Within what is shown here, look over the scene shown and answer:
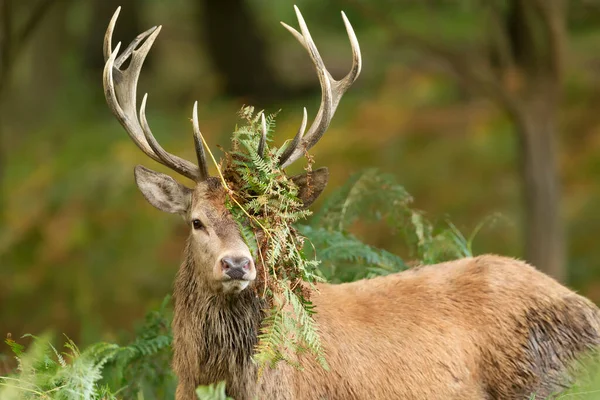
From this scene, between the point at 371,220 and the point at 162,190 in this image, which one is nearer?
the point at 162,190

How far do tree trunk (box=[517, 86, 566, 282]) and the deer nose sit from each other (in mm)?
6338

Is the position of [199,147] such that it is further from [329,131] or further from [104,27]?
[104,27]

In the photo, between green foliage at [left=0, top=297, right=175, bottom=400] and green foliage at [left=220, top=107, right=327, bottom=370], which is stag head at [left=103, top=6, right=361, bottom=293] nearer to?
green foliage at [left=220, top=107, right=327, bottom=370]

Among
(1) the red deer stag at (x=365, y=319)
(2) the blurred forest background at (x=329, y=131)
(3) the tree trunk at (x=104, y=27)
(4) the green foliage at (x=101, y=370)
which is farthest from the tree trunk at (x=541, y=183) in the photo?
(3) the tree trunk at (x=104, y=27)

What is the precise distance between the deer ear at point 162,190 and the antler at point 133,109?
116 mm

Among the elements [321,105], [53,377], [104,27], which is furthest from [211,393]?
[104,27]

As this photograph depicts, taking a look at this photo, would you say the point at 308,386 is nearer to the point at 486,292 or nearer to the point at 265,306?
the point at 265,306

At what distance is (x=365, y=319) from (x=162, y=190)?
1480 mm

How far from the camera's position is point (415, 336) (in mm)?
5977

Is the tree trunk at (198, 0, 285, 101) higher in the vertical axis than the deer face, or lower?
higher

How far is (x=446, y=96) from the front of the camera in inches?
818

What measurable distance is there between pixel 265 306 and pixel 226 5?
16527mm

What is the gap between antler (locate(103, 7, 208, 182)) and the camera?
5.72 meters

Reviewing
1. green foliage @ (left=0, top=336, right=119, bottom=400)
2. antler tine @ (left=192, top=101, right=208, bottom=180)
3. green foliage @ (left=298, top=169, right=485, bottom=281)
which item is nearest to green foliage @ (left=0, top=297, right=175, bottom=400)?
green foliage @ (left=0, top=336, right=119, bottom=400)
